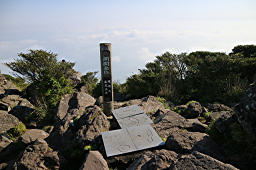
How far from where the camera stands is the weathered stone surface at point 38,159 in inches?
178

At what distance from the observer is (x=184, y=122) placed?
19.1ft

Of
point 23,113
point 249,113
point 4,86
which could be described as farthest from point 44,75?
point 249,113

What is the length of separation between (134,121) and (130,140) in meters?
1.23

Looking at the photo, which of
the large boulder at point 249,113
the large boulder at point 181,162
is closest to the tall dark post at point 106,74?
the large boulder at point 181,162

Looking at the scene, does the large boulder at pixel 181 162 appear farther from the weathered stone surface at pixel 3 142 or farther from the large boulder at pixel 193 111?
the weathered stone surface at pixel 3 142

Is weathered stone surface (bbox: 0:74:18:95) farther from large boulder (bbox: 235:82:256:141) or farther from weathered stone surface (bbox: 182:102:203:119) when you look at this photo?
large boulder (bbox: 235:82:256:141)

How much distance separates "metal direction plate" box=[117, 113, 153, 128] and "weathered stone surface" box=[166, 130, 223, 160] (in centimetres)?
180

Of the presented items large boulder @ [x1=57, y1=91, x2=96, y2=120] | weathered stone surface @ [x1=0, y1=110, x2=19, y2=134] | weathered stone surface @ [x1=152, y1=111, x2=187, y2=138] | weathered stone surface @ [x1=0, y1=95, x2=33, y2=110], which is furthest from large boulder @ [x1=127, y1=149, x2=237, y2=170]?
weathered stone surface @ [x1=0, y1=95, x2=33, y2=110]

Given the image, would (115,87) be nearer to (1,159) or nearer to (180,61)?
(180,61)

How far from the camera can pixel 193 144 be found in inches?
163

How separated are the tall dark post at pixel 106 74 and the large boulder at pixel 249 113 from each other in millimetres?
4567

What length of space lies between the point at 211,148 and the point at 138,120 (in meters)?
2.72

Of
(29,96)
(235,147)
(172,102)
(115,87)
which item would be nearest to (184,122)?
(235,147)

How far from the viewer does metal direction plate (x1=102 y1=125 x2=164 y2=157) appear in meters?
4.76
